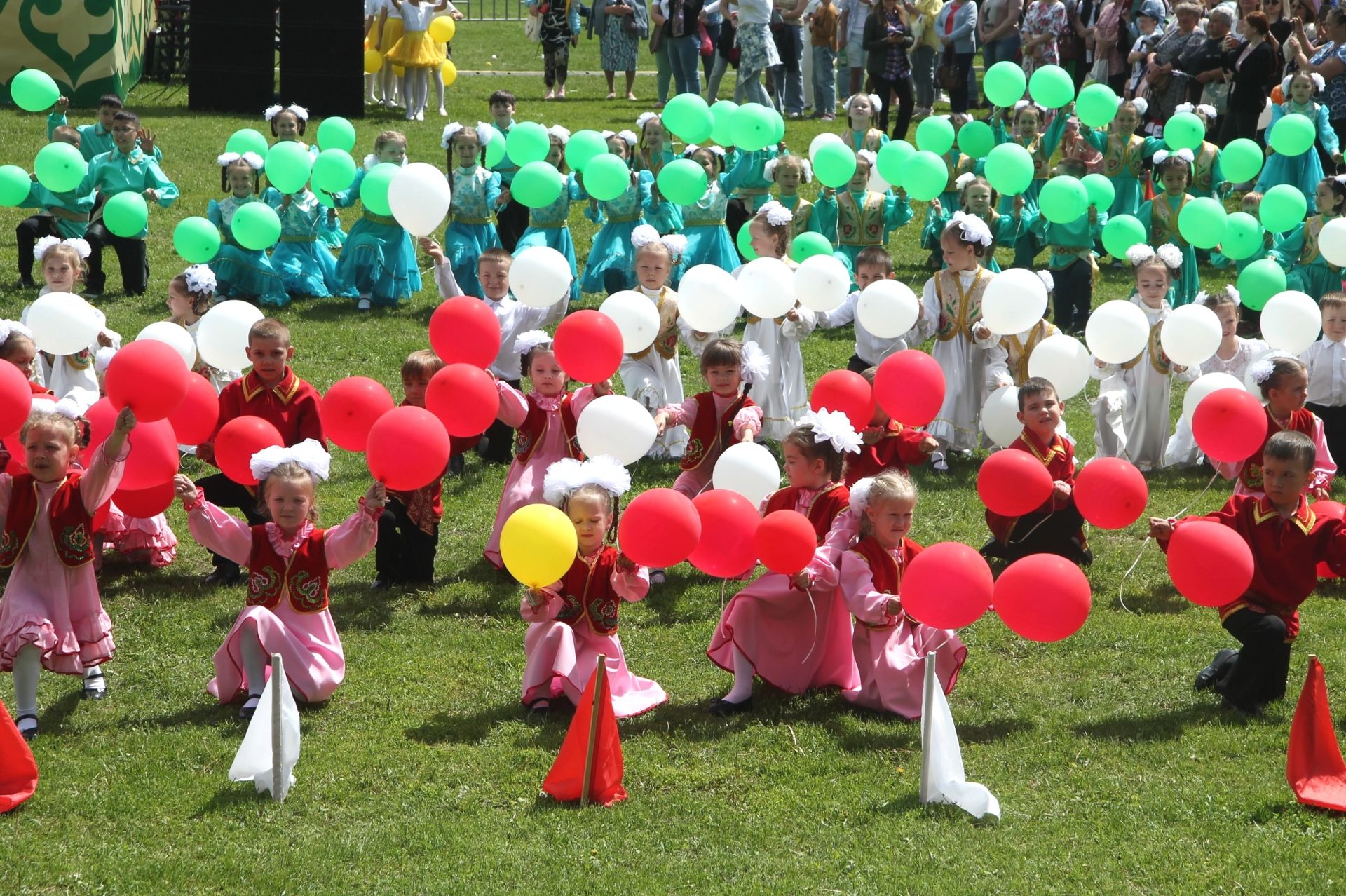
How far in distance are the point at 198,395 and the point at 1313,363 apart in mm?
6524

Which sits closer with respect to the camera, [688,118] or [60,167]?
[60,167]

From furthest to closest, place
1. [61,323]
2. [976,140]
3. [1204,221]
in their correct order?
[976,140] < [1204,221] < [61,323]

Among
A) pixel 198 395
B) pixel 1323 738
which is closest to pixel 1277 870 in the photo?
pixel 1323 738

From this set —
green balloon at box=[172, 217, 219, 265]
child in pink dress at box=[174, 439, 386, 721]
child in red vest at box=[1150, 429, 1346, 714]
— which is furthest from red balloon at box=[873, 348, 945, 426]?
green balloon at box=[172, 217, 219, 265]

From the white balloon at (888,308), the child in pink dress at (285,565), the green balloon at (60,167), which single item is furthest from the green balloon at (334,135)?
the child in pink dress at (285,565)

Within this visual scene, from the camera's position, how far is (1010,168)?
12406 mm

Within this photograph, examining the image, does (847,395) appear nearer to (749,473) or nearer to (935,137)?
(749,473)

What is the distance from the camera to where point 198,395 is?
6.91 m

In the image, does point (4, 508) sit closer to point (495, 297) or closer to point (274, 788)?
point (274, 788)

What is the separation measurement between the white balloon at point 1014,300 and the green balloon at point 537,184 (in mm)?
4175

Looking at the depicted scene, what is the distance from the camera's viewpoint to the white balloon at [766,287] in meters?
8.82

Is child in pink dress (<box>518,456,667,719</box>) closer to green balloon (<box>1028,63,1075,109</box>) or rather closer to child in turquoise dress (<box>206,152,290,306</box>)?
child in turquoise dress (<box>206,152,290,306</box>)

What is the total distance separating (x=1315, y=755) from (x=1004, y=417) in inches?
117

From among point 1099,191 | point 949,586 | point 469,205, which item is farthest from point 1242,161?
point 949,586
